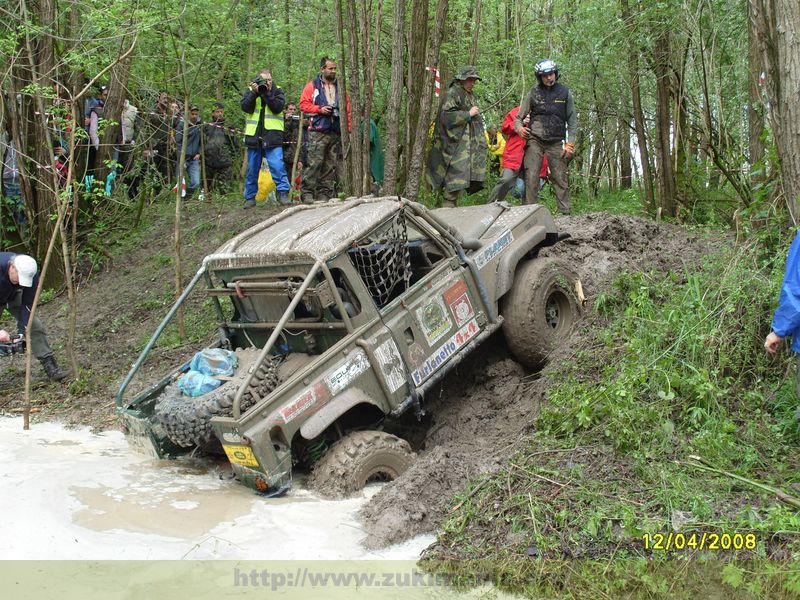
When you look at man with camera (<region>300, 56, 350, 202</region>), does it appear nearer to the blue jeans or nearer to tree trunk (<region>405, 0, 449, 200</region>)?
the blue jeans

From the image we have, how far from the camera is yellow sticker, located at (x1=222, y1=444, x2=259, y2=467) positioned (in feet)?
18.2

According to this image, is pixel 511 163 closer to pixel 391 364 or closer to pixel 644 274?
pixel 644 274

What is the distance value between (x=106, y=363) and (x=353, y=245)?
5151 mm

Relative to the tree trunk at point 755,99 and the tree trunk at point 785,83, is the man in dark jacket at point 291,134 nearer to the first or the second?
the tree trunk at point 755,99

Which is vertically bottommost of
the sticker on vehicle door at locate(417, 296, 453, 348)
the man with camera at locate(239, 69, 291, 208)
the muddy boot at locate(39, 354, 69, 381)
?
the muddy boot at locate(39, 354, 69, 381)

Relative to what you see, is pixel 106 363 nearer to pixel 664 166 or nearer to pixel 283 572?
pixel 283 572

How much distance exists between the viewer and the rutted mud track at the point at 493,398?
527 centimetres

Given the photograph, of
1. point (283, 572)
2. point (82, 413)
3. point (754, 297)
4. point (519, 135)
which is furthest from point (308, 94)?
point (283, 572)

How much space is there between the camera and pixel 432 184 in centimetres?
1157

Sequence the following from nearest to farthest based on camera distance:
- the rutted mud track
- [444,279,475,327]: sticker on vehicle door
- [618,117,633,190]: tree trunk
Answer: the rutted mud track
[444,279,475,327]: sticker on vehicle door
[618,117,633,190]: tree trunk

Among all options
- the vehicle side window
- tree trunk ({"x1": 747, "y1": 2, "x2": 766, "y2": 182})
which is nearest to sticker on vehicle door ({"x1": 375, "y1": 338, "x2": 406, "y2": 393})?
the vehicle side window

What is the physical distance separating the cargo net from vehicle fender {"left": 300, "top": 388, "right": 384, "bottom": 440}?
2.89 ft

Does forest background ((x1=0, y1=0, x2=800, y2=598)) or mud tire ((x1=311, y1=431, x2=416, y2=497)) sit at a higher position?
forest background ((x1=0, y1=0, x2=800, y2=598))
